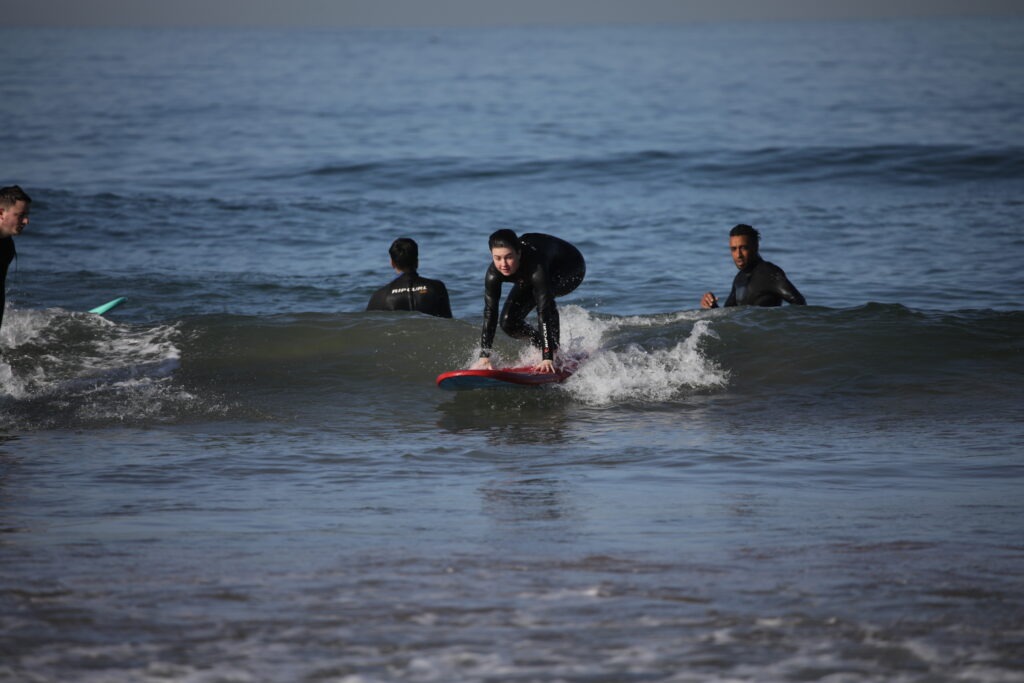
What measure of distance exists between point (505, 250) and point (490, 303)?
70 cm

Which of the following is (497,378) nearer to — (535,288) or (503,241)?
(535,288)

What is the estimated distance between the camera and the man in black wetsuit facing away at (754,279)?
11094 millimetres

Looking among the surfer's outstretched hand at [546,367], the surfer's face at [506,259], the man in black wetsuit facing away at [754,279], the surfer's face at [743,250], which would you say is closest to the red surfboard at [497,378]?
the surfer's outstretched hand at [546,367]

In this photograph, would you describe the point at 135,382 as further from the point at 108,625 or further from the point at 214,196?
the point at 214,196

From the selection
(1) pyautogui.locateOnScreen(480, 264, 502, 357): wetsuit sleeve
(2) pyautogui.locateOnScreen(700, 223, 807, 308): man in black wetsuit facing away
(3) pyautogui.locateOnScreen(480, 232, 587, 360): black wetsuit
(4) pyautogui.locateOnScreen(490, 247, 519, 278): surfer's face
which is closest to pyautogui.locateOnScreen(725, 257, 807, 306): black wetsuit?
(2) pyautogui.locateOnScreen(700, 223, 807, 308): man in black wetsuit facing away

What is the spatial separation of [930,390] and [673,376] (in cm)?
211

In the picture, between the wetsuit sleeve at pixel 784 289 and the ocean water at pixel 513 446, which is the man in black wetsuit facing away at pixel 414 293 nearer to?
the ocean water at pixel 513 446

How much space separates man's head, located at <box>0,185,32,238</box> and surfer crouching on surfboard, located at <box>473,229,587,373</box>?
3.28 meters

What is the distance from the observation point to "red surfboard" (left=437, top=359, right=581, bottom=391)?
30.3ft

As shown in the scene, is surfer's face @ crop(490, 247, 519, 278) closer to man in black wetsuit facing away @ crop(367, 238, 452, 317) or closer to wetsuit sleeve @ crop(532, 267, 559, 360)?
wetsuit sleeve @ crop(532, 267, 559, 360)

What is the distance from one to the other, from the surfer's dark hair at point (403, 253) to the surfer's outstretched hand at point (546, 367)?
2228 mm

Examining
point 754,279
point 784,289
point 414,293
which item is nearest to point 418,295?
point 414,293

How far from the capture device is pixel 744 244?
1112cm

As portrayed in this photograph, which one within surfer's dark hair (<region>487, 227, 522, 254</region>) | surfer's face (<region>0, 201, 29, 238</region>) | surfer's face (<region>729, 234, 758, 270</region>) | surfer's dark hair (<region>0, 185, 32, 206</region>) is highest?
surfer's dark hair (<region>0, 185, 32, 206</region>)
